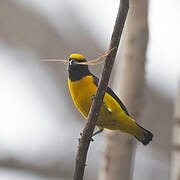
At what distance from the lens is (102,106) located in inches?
159

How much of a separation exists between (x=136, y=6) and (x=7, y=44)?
3319 millimetres

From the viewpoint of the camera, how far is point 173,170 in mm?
4398

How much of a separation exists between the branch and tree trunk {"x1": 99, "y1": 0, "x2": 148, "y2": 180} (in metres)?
1.68

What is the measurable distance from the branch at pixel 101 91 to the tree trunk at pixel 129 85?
5.51ft

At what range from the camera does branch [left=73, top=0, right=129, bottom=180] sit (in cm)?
255

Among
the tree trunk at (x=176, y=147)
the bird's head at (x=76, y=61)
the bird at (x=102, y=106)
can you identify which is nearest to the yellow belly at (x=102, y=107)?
the bird at (x=102, y=106)

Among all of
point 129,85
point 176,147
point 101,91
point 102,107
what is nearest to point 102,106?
point 102,107

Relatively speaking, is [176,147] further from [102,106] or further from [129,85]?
[102,106]

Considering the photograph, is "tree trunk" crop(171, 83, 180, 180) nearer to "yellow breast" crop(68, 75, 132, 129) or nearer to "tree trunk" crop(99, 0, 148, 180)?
"tree trunk" crop(99, 0, 148, 180)

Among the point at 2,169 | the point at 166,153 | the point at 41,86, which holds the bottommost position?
the point at 2,169

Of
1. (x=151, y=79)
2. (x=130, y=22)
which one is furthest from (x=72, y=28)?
(x=130, y=22)

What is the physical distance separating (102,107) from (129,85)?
734 millimetres

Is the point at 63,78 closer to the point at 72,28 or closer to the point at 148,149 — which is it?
the point at 72,28

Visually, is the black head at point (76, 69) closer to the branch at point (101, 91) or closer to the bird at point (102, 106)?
the bird at point (102, 106)
